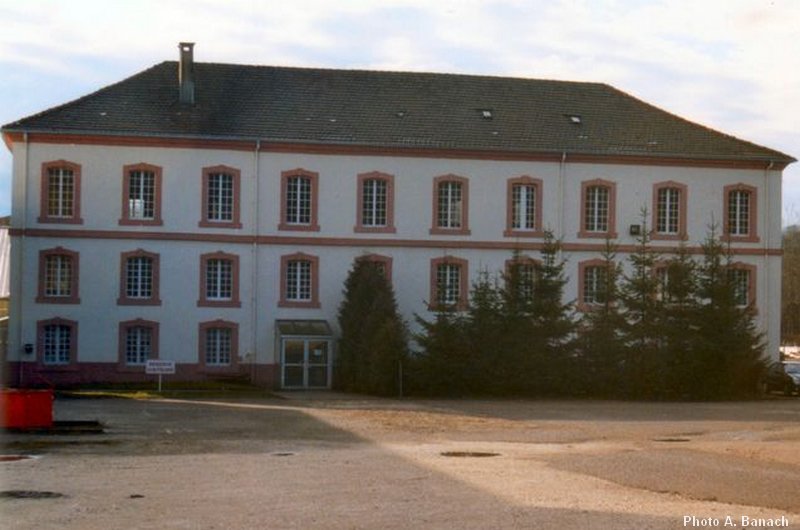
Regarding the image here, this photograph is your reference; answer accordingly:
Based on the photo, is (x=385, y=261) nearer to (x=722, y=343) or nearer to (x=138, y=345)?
(x=138, y=345)

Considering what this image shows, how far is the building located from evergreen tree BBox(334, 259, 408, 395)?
1309 millimetres

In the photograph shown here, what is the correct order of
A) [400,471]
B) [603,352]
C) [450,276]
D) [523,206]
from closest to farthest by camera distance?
[400,471] < [603,352] < [450,276] < [523,206]

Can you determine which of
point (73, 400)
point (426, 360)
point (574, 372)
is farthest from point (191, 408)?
point (574, 372)

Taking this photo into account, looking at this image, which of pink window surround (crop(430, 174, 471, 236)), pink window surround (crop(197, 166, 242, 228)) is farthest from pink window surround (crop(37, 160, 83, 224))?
pink window surround (crop(430, 174, 471, 236))

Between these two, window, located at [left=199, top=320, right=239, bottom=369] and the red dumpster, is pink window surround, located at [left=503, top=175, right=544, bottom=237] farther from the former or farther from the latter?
the red dumpster

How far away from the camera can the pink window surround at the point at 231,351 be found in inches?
2152

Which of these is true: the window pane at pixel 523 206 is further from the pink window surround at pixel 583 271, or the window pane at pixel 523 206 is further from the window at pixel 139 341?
the window at pixel 139 341

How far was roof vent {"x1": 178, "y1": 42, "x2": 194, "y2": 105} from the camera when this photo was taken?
56.7 metres

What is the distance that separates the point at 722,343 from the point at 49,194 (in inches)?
993

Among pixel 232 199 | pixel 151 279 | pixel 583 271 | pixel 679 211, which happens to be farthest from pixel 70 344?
pixel 679 211

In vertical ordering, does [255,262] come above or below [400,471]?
above

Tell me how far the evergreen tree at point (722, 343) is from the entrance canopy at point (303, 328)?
14.1m

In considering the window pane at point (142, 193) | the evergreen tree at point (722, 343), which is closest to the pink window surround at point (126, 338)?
the window pane at point (142, 193)

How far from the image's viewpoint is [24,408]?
29234 millimetres
